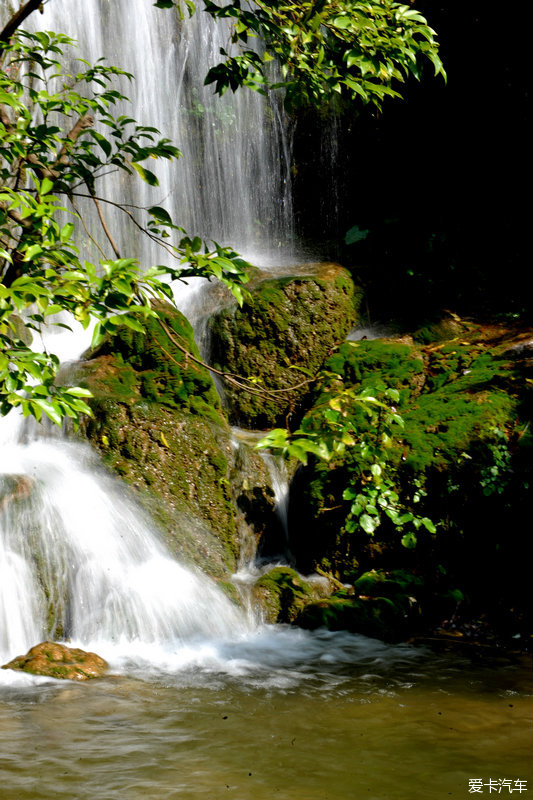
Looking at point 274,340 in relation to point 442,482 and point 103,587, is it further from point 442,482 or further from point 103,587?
point 103,587

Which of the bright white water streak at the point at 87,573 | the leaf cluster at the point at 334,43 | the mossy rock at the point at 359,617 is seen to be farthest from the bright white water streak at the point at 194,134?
the leaf cluster at the point at 334,43

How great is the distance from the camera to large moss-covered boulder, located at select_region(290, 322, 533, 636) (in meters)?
5.58

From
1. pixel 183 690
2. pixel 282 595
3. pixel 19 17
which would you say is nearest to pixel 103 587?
pixel 183 690

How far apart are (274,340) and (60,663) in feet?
14.4

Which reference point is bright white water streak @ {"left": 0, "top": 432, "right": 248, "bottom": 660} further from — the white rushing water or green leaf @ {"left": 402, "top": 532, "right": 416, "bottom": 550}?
Answer: green leaf @ {"left": 402, "top": 532, "right": 416, "bottom": 550}

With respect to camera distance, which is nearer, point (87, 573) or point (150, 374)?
point (87, 573)

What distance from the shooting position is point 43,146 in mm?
3312

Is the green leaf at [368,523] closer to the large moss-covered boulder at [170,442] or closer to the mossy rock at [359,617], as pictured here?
the mossy rock at [359,617]

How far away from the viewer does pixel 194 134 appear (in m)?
11.1

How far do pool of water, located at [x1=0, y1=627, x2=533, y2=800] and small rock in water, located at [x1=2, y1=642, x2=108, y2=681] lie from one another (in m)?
0.10

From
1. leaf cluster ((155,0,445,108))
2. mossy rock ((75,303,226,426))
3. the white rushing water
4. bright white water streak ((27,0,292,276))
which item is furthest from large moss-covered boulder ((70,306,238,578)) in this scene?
bright white water streak ((27,0,292,276))

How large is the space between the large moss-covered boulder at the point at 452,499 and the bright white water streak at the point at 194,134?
195 inches

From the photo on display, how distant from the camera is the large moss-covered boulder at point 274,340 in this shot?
7465mm

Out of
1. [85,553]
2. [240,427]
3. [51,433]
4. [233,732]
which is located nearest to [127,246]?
[240,427]
